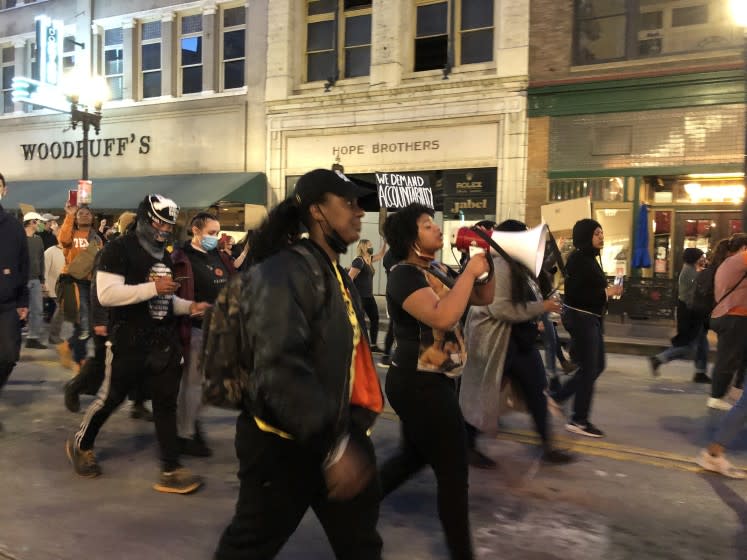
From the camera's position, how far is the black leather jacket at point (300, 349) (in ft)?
6.17

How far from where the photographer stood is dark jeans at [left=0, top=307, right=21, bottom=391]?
5262 mm

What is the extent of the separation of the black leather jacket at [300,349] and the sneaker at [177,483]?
2421 millimetres

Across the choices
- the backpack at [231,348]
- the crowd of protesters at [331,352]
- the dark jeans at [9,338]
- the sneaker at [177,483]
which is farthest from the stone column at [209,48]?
the backpack at [231,348]

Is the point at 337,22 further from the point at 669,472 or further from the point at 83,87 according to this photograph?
the point at 669,472

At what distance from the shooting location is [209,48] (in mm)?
19156

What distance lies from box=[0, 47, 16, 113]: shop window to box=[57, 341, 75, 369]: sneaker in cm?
1811

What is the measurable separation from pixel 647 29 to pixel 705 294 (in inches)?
370

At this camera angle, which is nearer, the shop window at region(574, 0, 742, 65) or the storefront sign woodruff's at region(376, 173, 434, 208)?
the storefront sign woodruff's at region(376, 173, 434, 208)

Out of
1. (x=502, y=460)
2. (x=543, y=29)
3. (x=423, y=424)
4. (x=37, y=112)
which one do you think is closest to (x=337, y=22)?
(x=543, y=29)

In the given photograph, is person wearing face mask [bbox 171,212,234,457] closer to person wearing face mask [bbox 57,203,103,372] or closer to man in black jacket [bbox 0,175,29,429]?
man in black jacket [bbox 0,175,29,429]

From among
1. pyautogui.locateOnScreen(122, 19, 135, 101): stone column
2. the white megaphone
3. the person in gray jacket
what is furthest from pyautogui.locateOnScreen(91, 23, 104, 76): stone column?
the white megaphone

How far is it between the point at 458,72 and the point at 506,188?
125 inches

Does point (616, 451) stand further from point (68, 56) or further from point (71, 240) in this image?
point (68, 56)

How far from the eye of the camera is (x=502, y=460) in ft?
16.3
